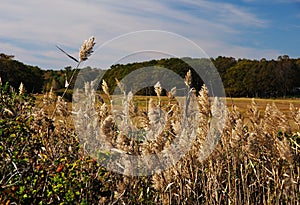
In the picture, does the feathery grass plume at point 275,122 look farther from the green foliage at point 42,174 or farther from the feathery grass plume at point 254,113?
the green foliage at point 42,174

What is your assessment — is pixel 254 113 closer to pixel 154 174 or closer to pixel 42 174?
pixel 154 174

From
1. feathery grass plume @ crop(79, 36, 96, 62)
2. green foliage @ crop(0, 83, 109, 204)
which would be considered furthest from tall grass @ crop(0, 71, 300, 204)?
feathery grass plume @ crop(79, 36, 96, 62)

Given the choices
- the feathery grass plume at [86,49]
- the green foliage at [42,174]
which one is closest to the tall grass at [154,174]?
the green foliage at [42,174]

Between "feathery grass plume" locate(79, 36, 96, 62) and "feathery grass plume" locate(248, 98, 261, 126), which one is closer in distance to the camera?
"feathery grass plume" locate(79, 36, 96, 62)

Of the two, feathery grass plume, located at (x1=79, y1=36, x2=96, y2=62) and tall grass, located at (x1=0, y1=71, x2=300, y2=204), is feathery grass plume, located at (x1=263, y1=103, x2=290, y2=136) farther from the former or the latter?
feathery grass plume, located at (x1=79, y1=36, x2=96, y2=62)

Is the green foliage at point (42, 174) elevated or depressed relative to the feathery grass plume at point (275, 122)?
depressed

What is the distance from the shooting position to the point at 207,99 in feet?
11.9

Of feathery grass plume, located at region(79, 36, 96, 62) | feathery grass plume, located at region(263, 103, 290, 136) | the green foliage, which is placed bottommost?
the green foliage

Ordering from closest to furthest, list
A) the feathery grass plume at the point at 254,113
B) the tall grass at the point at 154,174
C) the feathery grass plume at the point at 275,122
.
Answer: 1. the tall grass at the point at 154,174
2. the feathery grass plume at the point at 275,122
3. the feathery grass plume at the point at 254,113

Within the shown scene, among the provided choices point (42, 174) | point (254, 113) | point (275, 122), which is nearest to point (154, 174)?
point (42, 174)

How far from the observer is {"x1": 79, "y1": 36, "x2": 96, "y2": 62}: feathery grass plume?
10.5 feet

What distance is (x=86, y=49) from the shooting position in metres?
3.22

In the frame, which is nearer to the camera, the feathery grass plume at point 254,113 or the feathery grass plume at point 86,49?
the feathery grass plume at point 86,49

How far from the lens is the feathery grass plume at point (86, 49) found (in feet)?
10.5
